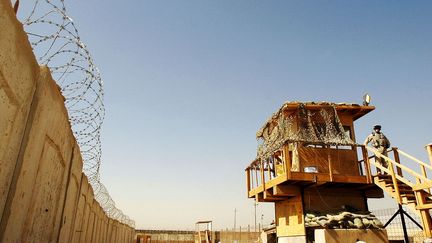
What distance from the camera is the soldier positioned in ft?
38.3

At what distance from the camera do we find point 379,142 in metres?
11.9

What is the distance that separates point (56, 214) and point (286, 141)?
24.3 feet

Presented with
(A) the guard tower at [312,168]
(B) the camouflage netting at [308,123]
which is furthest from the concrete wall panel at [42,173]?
(B) the camouflage netting at [308,123]

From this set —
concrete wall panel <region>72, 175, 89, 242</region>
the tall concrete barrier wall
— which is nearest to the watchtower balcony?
concrete wall panel <region>72, 175, 89, 242</region>

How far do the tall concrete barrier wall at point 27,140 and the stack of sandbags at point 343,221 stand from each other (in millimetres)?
8353

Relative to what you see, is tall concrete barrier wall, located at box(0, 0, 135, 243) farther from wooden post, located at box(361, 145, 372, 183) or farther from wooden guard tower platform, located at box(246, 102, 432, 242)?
wooden post, located at box(361, 145, 372, 183)

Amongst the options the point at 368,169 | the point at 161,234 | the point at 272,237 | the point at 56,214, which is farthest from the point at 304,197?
the point at 161,234

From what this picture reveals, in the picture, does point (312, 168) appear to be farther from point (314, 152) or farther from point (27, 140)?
point (27, 140)

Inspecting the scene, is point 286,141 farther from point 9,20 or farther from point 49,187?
point 9,20

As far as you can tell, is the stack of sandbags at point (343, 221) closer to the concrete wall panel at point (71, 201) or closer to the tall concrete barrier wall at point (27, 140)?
the concrete wall panel at point (71, 201)

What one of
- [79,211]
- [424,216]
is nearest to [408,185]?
[424,216]

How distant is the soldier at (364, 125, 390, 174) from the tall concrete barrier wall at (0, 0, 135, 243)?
1050cm

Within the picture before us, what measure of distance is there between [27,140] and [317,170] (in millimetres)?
10581

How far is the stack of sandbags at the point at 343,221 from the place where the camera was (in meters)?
10.6
